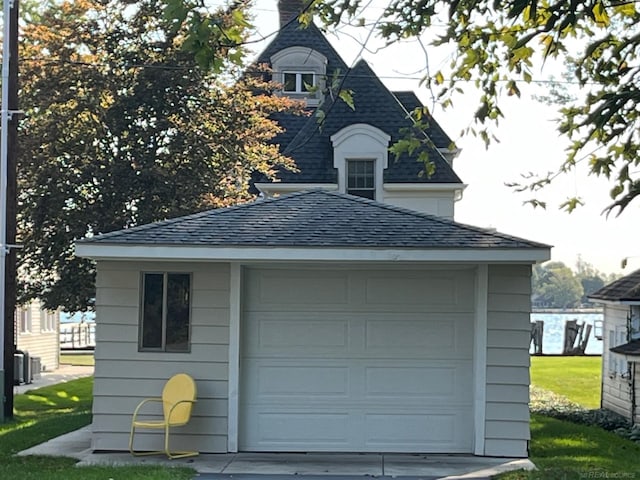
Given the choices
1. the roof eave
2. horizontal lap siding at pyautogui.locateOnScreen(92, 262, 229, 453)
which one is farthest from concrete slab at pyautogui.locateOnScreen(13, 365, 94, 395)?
the roof eave

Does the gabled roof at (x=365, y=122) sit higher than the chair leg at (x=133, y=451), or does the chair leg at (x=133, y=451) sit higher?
the gabled roof at (x=365, y=122)

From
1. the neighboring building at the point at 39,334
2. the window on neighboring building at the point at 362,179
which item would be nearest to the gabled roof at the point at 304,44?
the window on neighboring building at the point at 362,179

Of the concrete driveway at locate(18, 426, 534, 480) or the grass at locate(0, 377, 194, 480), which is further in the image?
the concrete driveway at locate(18, 426, 534, 480)

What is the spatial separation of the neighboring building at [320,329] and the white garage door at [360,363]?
15mm

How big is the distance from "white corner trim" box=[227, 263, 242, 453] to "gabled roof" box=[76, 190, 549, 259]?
1.80 feet

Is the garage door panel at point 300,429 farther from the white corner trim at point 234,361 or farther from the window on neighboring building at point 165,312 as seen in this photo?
the window on neighboring building at point 165,312

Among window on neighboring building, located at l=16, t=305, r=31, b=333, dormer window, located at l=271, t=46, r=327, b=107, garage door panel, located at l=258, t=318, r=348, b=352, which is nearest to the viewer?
garage door panel, located at l=258, t=318, r=348, b=352

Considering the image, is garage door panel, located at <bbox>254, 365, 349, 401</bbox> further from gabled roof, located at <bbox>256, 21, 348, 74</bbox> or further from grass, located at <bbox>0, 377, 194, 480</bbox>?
gabled roof, located at <bbox>256, 21, 348, 74</bbox>

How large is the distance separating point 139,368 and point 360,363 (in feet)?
8.38

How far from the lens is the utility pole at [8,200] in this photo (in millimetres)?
14336

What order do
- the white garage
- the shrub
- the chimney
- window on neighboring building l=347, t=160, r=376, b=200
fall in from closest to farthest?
the white garage < the shrub < window on neighboring building l=347, t=160, r=376, b=200 < the chimney

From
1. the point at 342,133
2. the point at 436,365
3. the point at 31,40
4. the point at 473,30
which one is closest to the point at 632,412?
the point at 436,365

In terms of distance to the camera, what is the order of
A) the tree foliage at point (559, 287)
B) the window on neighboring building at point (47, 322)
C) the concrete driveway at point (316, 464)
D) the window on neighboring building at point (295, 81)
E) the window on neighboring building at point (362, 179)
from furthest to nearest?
1. the tree foliage at point (559, 287)
2. the window on neighboring building at point (47, 322)
3. the window on neighboring building at point (295, 81)
4. the window on neighboring building at point (362, 179)
5. the concrete driveway at point (316, 464)

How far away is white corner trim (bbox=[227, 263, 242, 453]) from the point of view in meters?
10.3
